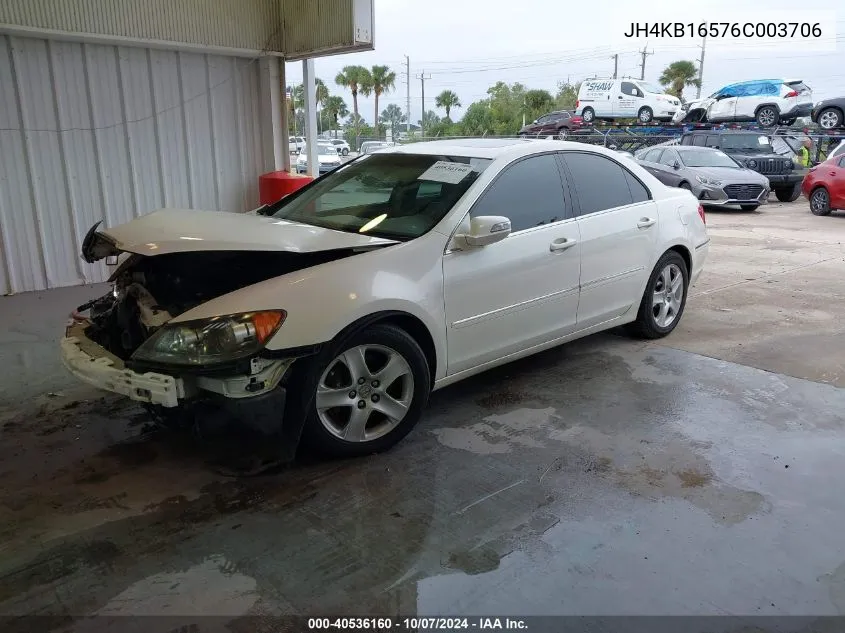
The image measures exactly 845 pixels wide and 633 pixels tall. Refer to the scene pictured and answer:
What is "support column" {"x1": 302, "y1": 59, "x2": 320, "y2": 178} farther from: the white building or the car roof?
the car roof

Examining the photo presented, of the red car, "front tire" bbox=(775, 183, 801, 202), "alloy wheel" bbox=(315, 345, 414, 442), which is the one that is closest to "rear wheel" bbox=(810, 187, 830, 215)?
the red car

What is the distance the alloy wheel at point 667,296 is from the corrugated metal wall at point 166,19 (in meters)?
5.82

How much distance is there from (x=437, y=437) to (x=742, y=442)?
5.52 feet

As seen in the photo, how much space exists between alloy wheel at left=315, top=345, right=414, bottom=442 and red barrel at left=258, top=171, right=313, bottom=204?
5.63 metres

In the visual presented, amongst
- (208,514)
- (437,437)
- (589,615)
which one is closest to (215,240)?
(208,514)

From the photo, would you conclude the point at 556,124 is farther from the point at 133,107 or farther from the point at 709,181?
the point at 133,107

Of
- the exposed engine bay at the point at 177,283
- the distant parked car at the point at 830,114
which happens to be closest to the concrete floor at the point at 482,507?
the exposed engine bay at the point at 177,283

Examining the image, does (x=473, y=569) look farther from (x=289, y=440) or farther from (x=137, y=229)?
(x=137, y=229)

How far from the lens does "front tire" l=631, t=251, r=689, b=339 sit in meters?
5.36

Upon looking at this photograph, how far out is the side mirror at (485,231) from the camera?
3.73m

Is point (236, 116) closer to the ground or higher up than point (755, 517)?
higher up

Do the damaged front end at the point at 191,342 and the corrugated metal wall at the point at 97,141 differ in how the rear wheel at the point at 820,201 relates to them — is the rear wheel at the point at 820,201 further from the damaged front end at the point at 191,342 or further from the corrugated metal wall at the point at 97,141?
the damaged front end at the point at 191,342

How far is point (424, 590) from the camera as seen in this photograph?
2.59 m

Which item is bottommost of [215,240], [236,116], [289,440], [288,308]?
[289,440]
